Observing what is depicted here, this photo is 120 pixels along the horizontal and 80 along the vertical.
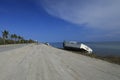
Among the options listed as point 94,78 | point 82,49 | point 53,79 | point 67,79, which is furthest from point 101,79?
point 82,49

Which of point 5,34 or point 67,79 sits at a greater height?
point 5,34

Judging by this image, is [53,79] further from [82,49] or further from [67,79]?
[82,49]

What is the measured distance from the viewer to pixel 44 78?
8023mm

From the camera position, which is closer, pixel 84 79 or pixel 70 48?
pixel 84 79

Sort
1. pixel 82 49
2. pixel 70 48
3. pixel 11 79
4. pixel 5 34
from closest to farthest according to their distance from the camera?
1. pixel 11 79
2. pixel 82 49
3. pixel 70 48
4. pixel 5 34

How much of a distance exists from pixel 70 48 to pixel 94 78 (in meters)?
33.8

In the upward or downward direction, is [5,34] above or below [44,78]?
above

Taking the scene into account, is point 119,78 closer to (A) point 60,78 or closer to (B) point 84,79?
(B) point 84,79

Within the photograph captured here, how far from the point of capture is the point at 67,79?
7.86 m

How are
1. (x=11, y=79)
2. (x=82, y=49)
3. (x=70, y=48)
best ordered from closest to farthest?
(x=11, y=79)
(x=82, y=49)
(x=70, y=48)

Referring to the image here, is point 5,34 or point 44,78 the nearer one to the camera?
point 44,78

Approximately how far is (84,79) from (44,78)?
182 centimetres

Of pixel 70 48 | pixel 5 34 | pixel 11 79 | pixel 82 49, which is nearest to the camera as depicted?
pixel 11 79

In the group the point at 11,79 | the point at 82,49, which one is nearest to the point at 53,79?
the point at 11,79
